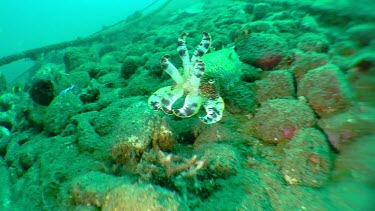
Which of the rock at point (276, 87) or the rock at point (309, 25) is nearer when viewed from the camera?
the rock at point (276, 87)

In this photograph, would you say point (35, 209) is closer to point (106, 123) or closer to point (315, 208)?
point (106, 123)

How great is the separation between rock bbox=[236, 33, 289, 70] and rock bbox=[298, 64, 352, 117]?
0.90 meters

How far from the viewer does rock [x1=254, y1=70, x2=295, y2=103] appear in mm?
3326

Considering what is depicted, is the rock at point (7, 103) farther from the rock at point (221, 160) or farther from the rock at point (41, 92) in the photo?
the rock at point (221, 160)

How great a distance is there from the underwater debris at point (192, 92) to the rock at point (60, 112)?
194 centimetres

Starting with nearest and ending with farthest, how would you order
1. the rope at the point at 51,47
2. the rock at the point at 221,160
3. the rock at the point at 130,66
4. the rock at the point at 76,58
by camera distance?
the rock at the point at 221,160, the rock at the point at 130,66, the rock at the point at 76,58, the rope at the point at 51,47

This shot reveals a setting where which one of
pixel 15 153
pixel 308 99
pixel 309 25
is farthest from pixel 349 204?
pixel 15 153

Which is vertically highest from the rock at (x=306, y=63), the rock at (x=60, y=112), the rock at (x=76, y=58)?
the rock at (x=306, y=63)

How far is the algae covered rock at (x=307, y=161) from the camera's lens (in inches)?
92.1

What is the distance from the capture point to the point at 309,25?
4621mm

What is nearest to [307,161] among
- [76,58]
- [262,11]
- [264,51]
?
[264,51]

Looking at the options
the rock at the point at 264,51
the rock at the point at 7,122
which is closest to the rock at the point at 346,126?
the rock at the point at 264,51

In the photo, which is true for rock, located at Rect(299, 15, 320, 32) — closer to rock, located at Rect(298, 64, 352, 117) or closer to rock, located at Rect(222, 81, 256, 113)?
rock, located at Rect(298, 64, 352, 117)

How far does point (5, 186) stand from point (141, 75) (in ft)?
8.94
